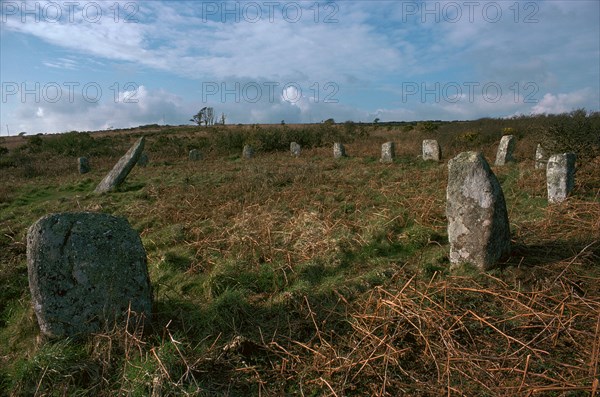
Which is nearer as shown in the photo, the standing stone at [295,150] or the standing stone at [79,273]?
the standing stone at [79,273]

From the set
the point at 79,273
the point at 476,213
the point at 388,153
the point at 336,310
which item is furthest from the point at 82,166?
the point at 476,213

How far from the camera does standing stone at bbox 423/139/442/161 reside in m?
14.4

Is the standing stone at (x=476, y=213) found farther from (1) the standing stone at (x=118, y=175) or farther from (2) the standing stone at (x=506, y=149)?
(1) the standing stone at (x=118, y=175)

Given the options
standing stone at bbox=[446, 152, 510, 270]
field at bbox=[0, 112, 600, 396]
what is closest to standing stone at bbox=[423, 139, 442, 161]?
field at bbox=[0, 112, 600, 396]

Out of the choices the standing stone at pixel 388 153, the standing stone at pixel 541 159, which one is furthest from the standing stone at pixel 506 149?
the standing stone at pixel 388 153

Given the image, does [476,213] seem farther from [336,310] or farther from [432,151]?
[432,151]

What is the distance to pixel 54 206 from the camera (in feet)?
33.7

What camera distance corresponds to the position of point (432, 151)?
47.8ft

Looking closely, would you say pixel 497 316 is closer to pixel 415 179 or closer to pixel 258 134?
pixel 415 179

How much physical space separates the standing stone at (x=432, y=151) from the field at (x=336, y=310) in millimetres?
5803

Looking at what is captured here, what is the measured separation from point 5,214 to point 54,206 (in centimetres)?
102

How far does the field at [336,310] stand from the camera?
331cm

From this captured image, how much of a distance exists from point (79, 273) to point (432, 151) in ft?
42.0

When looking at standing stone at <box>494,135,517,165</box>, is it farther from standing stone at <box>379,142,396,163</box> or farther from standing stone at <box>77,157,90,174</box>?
standing stone at <box>77,157,90,174</box>
